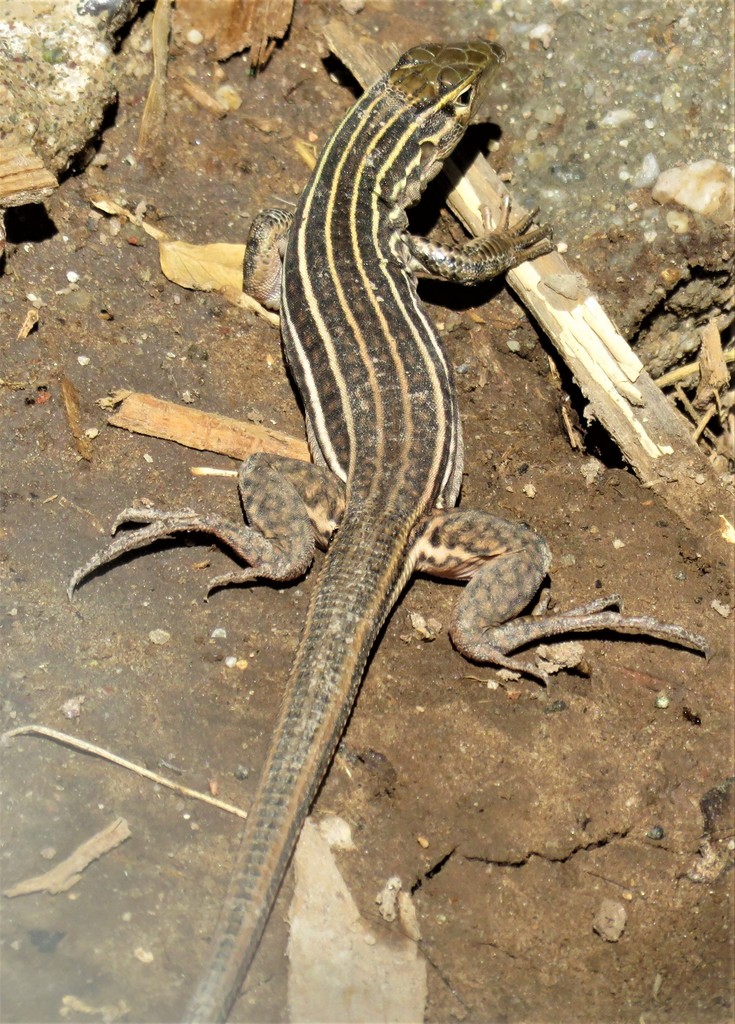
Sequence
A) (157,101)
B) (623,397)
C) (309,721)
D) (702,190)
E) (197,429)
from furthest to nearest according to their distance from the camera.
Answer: (157,101)
(702,190)
(623,397)
(197,429)
(309,721)

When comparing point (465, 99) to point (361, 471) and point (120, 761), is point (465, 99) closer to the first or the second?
point (361, 471)

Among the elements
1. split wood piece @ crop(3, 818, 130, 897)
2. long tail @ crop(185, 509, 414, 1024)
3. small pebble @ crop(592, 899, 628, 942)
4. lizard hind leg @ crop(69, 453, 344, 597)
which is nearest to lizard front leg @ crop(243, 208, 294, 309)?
lizard hind leg @ crop(69, 453, 344, 597)

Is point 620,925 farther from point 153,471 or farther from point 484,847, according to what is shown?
point 153,471

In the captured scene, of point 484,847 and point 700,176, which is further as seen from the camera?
point 700,176

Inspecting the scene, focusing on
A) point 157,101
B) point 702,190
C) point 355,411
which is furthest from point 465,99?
point 355,411

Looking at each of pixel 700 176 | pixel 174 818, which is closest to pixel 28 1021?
pixel 174 818

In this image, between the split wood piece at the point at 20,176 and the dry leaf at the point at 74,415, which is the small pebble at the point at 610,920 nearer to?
the dry leaf at the point at 74,415

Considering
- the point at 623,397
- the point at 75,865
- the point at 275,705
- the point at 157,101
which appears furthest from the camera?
the point at 157,101
